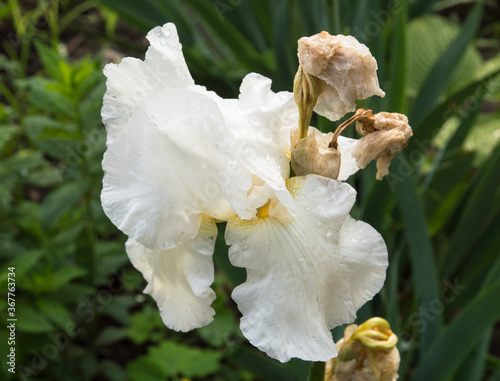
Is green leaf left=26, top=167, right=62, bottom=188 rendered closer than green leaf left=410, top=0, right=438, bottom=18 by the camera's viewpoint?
Yes

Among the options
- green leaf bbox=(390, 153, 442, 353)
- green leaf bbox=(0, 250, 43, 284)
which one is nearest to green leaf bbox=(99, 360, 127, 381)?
green leaf bbox=(0, 250, 43, 284)

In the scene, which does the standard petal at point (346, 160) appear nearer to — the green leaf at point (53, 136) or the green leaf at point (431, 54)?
the green leaf at point (53, 136)

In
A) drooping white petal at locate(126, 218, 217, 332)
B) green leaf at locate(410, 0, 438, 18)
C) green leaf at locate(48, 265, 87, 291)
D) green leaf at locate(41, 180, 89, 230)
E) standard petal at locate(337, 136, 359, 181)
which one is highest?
standard petal at locate(337, 136, 359, 181)

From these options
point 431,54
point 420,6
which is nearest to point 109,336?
point 420,6

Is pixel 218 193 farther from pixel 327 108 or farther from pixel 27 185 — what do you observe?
pixel 27 185

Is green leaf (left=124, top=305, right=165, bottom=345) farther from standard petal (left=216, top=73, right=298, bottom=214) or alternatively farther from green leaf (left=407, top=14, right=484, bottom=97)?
green leaf (left=407, top=14, right=484, bottom=97)

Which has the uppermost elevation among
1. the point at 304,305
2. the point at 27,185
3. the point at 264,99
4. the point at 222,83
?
the point at 264,99

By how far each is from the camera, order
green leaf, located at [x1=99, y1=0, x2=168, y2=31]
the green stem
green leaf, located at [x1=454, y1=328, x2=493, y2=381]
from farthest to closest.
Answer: green leaf, located at [x1=99, y1=0, x2=168, y2=31], green leaf, located at [x1=454, y1=328, x2=493, y2=381], the green stem

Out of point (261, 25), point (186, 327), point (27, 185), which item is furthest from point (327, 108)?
point (27, 185)

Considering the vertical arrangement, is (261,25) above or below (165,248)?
below
